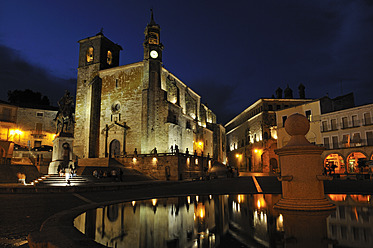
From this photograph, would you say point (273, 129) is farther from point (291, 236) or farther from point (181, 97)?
point (291, 236)

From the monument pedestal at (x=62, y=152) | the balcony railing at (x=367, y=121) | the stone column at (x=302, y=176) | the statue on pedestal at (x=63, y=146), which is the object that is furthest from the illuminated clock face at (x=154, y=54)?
the stone column at (x=302, y=176)

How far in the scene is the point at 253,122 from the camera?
51562mm

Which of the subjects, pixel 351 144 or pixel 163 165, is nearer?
pixel 163 165

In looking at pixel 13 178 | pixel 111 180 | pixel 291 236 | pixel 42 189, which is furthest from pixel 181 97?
pixel 291 236

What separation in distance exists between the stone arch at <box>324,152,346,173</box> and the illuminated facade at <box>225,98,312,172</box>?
24.2ft

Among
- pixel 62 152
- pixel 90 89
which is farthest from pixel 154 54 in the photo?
pixel 62 152

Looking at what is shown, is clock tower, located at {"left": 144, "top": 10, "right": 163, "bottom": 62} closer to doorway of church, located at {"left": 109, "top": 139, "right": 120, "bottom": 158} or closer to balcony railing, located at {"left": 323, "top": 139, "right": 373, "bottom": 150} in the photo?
doorway of church, located at {"left": 109, "top": 139, "right": 120, "bottom": 158}

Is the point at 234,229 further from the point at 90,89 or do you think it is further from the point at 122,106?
the point at 90,89

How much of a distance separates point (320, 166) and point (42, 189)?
14.5 metres

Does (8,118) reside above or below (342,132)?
above

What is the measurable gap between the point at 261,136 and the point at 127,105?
2418 cm

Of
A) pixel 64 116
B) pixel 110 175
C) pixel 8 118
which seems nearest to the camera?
pixel 64 116

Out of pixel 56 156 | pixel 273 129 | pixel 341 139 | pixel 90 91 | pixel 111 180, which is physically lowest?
pixel 111 180

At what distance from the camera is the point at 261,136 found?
46312mm
